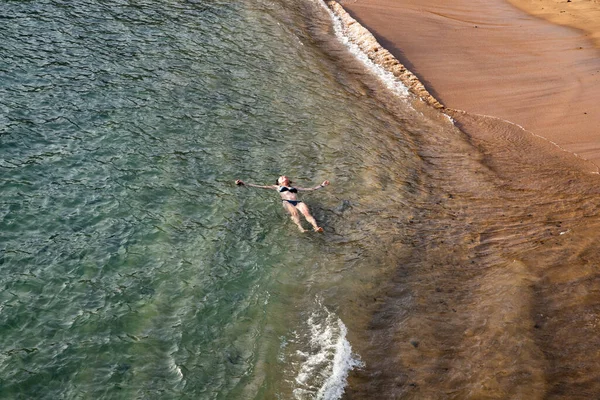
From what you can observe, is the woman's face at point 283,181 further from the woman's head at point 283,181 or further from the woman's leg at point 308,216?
the woman's leg at point 308,216

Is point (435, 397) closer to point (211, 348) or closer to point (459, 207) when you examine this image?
point (211, 348)

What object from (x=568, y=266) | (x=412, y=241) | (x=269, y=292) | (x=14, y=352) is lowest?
(x=14, y=352)

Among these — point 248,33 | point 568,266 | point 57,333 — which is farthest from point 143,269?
point 248,33

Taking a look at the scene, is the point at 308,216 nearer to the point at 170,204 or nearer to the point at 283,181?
the point at 283,181

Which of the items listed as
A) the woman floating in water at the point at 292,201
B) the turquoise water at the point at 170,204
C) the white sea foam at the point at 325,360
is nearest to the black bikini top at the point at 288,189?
the woman floating in water at the point at 292,201

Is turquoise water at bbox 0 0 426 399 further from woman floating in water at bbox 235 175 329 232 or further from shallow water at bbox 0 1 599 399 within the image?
woman floating in water at bbox 235 175 329 232

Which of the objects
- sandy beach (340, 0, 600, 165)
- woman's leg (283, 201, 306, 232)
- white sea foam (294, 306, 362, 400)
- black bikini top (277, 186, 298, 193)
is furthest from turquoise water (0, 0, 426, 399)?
sandy beach (340, 0, 600, 165)

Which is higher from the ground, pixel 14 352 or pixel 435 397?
pixel 435 397
